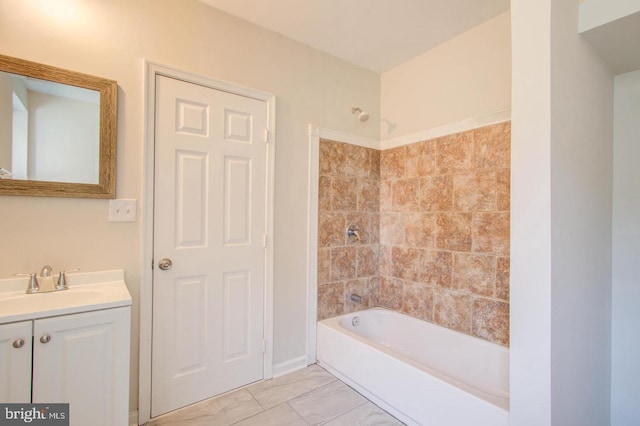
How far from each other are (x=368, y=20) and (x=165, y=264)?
7.25 ft

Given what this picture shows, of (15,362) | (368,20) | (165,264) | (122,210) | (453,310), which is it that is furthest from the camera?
(453,310)

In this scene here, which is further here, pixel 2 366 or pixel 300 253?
pixel 300 253

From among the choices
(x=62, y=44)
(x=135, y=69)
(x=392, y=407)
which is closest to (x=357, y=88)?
(x=135, y=69)

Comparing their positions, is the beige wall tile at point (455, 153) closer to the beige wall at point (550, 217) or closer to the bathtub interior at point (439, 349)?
the beige wall at point (550, 217)

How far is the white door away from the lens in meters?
1.84

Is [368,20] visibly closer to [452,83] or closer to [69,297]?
[452,83]

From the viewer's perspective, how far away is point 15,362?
113 cm

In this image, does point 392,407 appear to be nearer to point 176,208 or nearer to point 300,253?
point 300,253

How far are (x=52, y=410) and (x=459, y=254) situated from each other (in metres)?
2.48

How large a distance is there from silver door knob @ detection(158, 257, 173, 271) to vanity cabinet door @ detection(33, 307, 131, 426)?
0.49 meters

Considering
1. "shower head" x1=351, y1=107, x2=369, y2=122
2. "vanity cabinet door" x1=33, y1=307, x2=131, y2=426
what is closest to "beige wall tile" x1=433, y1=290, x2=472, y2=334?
"shower head" x1=351, y1=107, x2=369, y2=122

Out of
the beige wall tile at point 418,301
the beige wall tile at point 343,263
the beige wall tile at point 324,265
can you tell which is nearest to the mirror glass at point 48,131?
the beige wall tile at point 324,265

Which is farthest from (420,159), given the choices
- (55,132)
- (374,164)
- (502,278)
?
(55,132)

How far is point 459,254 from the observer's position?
7.42 feet
